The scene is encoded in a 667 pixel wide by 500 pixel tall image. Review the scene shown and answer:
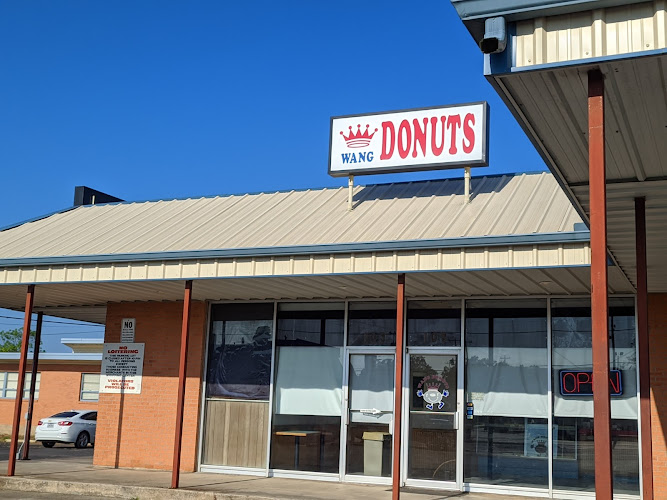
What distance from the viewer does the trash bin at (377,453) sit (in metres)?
13.9

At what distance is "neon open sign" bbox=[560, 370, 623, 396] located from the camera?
1259cm

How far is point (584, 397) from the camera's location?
41.9 ft

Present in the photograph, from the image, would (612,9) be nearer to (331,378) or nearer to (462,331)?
(462,331)

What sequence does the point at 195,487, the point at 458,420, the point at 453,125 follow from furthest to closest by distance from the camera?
1. the point at 453,125
2. the point at 458,420
3. the point at 195,487

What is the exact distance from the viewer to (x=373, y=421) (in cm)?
1419

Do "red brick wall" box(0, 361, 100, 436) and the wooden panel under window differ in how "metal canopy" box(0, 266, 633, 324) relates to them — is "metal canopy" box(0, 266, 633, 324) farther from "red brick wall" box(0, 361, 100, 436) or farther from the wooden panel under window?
"red brick wall" box(0, 361, 100, 436)

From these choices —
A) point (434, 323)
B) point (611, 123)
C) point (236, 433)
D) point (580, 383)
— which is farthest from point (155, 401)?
point (611, 123)

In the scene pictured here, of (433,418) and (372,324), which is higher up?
(372,324)

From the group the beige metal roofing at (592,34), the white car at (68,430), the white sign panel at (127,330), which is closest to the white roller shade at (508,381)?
the white sign panel at (127,330)

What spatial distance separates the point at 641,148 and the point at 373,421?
8624 mm

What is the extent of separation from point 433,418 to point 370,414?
1168mm

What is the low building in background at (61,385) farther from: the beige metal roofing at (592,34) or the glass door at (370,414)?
→ the beige metal roofing at (592,34)

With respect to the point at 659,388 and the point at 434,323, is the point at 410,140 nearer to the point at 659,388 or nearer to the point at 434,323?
the point at 434,323

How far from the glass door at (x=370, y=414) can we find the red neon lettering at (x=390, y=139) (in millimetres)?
3778
